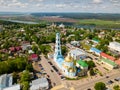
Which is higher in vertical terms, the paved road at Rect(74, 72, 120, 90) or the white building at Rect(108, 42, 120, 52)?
the white building at Rect(108, 42, 120, 52)

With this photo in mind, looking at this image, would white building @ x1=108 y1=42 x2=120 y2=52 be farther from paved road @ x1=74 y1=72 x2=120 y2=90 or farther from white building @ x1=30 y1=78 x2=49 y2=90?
white building @ x1=30 y1=78 x2=49 y2=90

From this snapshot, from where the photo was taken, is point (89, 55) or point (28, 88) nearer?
point (28, 88)

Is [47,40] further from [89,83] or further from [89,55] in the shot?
[89,83]

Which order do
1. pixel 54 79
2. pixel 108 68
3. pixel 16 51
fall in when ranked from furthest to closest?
pixel 16 51 < pixel 108 68 < pixel 54 79

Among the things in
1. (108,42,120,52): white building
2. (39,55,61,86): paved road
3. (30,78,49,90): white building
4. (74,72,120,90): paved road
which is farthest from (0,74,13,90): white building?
(108,42,120,52): white building

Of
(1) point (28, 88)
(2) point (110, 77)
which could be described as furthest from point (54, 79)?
(2) point (110, 77)

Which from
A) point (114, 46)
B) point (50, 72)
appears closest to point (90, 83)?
point (50, 72)

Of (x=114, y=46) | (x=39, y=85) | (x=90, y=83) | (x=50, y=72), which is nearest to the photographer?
(x=39, y=85)

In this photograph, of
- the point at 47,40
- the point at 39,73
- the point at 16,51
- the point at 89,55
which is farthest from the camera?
the point at 47,40

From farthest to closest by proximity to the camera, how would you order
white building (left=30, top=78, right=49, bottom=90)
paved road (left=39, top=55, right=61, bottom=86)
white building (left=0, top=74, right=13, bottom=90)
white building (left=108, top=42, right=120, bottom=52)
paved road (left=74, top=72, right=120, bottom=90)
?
white building (left=108, top=42, right=120, bottom=52)
paved road (left=39, top=55, right=61, bottom=86)
paved road (left=74, top=72, right=120, bottom=90)
white building (left=30, top=78, right=49, bottom=90)
white building (left=0, top=74, right=13, bottom=90)

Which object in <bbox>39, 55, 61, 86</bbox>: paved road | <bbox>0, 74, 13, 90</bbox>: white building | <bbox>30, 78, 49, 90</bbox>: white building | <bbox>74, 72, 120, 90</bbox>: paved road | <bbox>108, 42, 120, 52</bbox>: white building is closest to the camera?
<bbox>0, 74, 13, 90</bbox>: white building

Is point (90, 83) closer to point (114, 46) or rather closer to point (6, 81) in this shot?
point (6, 81)
